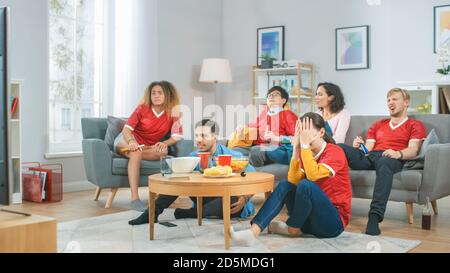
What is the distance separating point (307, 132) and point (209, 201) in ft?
3.48

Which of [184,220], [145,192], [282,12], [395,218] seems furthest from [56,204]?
[282,12]

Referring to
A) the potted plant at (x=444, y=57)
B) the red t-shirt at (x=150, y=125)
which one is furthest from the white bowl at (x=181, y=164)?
the potted plant at (x=444, y=57)

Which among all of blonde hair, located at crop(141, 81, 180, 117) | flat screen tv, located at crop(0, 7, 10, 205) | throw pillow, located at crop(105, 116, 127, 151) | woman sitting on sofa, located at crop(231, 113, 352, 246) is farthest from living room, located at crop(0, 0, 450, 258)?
flat screen tv, located at crop(0, 7, 10, 205)

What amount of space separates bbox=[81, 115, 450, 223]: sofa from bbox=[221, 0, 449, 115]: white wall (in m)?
1.81

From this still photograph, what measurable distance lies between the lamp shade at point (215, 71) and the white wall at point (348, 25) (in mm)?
499

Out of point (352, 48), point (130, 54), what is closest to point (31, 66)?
point (130, 54)

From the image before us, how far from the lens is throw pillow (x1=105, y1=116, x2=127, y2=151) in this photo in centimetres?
475

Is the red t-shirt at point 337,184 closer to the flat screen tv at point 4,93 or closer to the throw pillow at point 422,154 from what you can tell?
the throw pillow at point 422,154

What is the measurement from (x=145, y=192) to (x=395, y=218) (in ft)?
8.07

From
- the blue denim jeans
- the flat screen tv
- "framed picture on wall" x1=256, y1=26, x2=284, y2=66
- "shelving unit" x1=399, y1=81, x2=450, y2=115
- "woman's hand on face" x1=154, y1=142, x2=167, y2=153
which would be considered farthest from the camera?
"framed picture on wall" x1=256, y1=26, x2=284, y2=66

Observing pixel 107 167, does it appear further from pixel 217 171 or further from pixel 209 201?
pixel 217 171

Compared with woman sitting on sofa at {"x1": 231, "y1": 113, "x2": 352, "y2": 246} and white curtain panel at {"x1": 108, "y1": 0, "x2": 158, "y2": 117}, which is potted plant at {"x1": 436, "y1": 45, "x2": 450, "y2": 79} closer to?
woman sitting on sofa at {"x1": 231, "y1": 113, "x2": 352, "y2": 246}

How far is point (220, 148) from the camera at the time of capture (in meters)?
3.74
